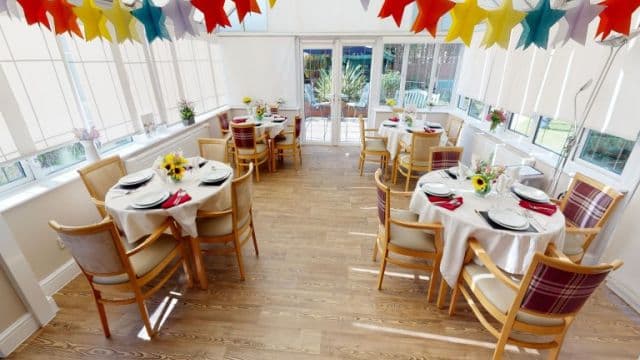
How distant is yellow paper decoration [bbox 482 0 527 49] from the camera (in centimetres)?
138

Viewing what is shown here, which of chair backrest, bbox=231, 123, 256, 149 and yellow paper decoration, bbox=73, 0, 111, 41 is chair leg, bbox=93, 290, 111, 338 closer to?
yellow paper decoration, bbox=73, 0, 111, 41

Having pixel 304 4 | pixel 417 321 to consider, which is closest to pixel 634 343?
pixel 417 321

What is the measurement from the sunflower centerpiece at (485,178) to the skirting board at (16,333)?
3134 millimetres

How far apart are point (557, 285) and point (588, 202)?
1.25 metres

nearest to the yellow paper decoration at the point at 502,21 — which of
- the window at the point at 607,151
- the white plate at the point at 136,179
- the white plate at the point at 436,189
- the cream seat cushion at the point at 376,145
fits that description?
the white plate at the point at 436,189

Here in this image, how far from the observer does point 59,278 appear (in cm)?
217

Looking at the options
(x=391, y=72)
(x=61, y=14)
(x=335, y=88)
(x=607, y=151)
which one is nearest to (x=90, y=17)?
(x=61, y=14)

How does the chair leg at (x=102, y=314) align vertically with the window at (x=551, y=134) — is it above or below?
below

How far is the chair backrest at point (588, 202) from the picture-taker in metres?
1.92

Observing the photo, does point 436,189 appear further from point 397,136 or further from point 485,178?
point 397,136

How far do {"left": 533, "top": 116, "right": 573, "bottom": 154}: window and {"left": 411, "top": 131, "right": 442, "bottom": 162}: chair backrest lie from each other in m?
1.08

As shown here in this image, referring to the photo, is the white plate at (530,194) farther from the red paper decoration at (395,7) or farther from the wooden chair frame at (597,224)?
the red paper decoration at (395,7)

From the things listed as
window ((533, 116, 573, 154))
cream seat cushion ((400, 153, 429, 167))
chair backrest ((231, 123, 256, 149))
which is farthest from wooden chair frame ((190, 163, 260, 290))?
window ((533, 116, 573, 154))

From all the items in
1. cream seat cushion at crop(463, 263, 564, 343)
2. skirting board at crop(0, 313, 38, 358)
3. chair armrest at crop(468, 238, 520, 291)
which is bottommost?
skirting board at crop(0, 313, 38, 358)
